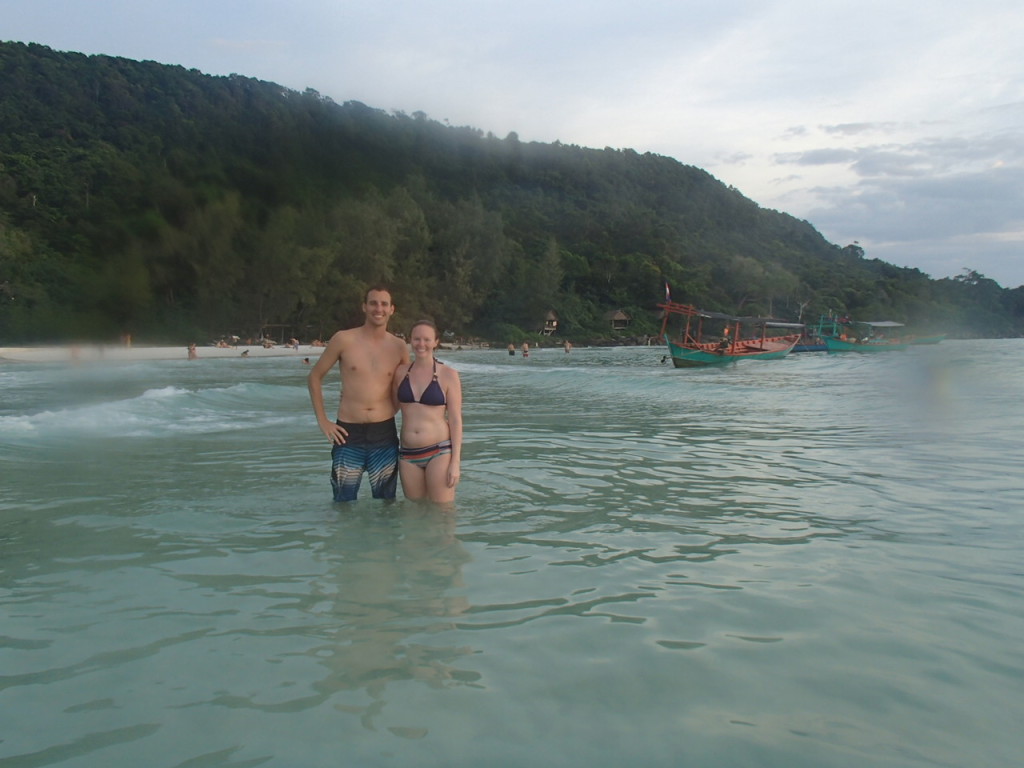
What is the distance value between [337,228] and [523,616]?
69.4 meters

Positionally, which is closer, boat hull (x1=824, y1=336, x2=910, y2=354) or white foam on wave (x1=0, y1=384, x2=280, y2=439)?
white foam on wave (x1=0, y1=384, x2=280, y2=439)

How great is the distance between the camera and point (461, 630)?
11.2 ft

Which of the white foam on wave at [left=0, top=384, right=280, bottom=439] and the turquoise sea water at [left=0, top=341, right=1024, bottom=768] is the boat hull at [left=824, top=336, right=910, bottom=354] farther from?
the turquoise sea water at [left=0, top=341, right=1024, bottom=768]

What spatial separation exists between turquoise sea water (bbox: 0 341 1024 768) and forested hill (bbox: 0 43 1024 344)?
115 feet


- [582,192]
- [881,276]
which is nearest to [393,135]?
[582,192]

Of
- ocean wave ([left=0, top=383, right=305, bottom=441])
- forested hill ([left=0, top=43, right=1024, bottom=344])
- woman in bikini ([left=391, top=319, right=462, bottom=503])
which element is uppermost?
forested hill ([left=0, top=43, right=1024, bottom=344])

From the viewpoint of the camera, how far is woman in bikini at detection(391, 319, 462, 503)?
5.21 metres

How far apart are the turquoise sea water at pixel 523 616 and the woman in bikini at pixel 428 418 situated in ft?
1.07

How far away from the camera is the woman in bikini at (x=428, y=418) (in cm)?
521

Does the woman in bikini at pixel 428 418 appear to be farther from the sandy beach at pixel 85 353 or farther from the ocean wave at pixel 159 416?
the sandy beach at pixel 85 353

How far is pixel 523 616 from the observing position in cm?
359

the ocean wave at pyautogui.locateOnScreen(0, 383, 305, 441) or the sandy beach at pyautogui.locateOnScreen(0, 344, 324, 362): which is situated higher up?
the sandy beach at pyautogui.locateOnScreen(0, 344, 324, 362)

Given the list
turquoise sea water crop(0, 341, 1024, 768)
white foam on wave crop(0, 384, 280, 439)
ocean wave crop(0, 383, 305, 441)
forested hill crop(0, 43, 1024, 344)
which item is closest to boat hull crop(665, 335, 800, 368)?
ocean wave crop(0, 383, 305, 441)

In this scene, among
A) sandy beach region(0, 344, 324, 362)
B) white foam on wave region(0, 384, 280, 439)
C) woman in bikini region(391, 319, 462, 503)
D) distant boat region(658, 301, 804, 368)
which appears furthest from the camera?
distant boat region(658, 301, 804, 368)
